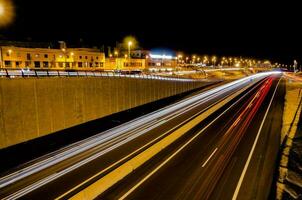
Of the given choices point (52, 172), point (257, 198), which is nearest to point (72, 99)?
point (52, 172)

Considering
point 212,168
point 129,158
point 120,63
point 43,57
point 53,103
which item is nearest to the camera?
point 212,168

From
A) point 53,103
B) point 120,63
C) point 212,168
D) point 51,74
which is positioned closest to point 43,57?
point 120,63

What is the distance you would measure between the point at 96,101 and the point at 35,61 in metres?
47.5

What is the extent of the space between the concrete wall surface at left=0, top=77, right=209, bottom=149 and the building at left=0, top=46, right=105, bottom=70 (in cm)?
2479

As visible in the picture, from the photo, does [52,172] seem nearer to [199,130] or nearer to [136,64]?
[199,130]

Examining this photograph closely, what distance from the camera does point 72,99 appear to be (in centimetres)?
2670

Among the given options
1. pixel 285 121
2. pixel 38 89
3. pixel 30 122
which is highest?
pixel 38 89

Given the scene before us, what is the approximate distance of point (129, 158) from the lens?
65.7 feet

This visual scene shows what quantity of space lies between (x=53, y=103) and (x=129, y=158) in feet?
30.4

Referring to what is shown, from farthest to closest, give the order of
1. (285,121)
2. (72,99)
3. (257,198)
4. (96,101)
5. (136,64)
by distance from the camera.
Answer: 1. (136,64)
2. (285,121)
3. (96,101)
4. (72,99)
5. (257,198)

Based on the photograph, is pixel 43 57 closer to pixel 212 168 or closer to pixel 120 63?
pixel 120 63

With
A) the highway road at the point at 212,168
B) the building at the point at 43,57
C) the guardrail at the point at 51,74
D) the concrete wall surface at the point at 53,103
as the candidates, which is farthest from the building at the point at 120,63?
the highway road at the point at 212,168

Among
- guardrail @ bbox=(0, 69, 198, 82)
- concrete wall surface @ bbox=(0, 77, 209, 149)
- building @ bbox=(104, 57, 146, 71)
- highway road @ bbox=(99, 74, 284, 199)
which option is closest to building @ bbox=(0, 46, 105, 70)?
building @ bbox=(104, 57, 146, 71)

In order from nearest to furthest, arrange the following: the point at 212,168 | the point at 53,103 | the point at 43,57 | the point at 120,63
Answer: the point at 212,168, the point at 53,103, the point at 43,57, the point at 120,63
